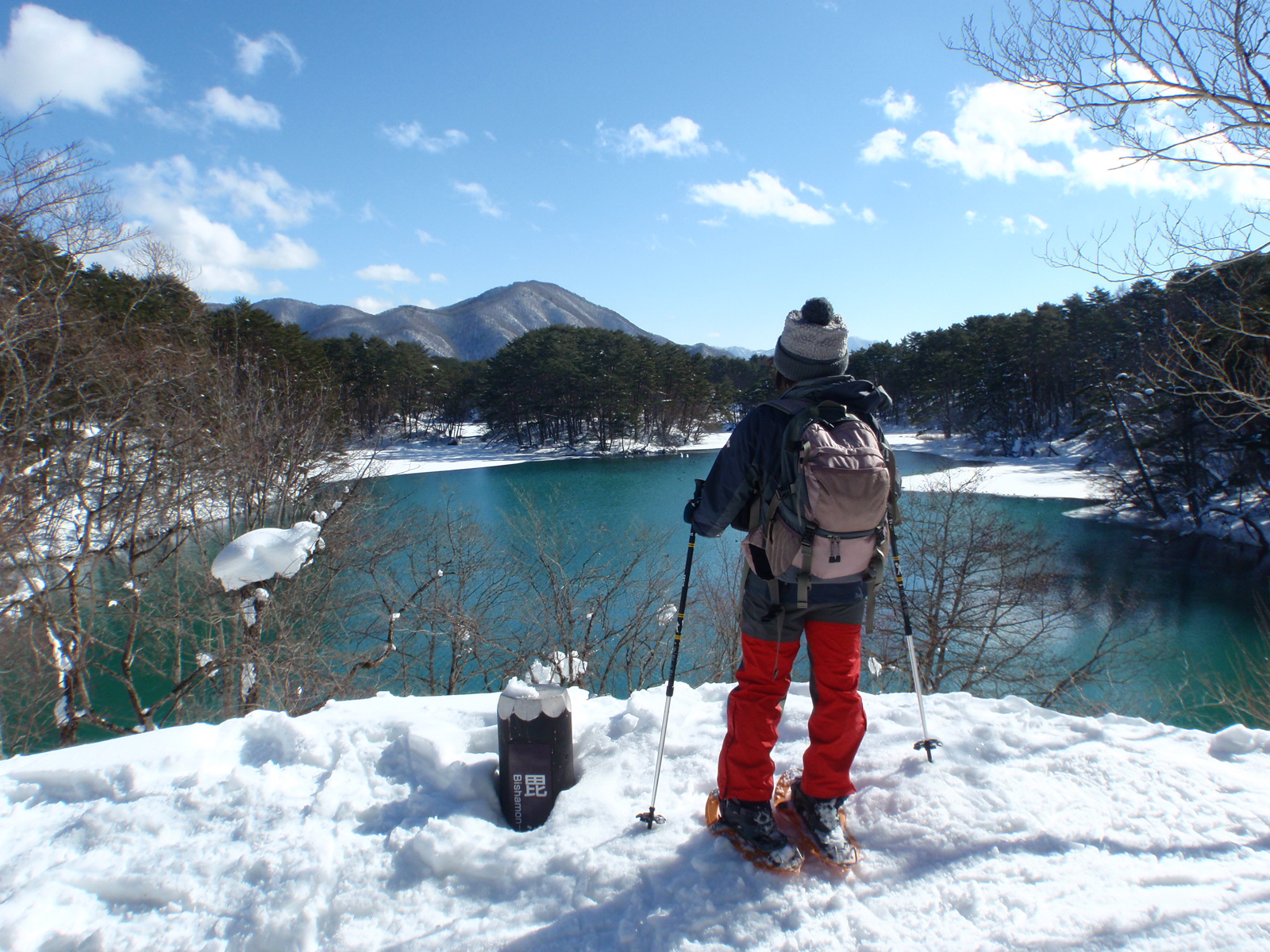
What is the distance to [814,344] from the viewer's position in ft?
7.15

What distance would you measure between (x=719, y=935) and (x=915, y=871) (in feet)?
2.17

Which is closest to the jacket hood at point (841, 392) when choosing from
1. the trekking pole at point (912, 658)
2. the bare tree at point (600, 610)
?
the trekking pole at point (912, 658)

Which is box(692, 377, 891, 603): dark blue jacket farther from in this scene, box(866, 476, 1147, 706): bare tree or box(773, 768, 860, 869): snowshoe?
box(866, 476, 1147, 706): bare tree

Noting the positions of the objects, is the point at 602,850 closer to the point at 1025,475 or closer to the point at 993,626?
the point at 993,626

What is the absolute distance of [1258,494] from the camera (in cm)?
1961

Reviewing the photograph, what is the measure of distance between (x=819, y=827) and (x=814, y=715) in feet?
1.08

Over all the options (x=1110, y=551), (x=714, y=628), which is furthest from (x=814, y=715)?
(x=1110, y=551)

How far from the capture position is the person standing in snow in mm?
2066

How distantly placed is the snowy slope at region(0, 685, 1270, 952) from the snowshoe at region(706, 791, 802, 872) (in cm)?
4

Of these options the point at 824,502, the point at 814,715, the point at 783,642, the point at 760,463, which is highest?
the point at 760,463

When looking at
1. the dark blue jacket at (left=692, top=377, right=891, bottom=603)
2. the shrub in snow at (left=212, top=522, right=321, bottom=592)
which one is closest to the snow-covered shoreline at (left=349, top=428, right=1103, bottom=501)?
the shrub in snow at (left=212, top=522, right=321, bottom=592)

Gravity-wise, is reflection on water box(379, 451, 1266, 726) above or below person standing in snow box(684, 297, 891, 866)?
below

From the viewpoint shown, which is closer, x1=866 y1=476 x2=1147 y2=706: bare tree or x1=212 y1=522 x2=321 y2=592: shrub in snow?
x1=212 y1=522 x2=321 y2=592: shrub in snow

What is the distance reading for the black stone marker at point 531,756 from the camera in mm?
2285
